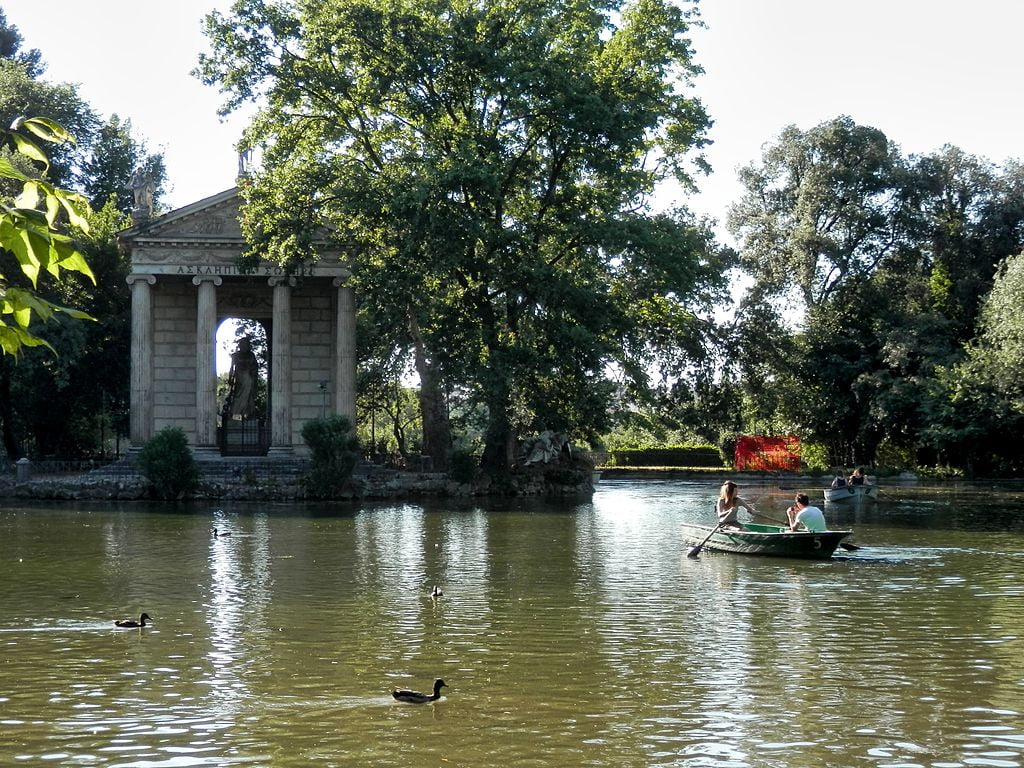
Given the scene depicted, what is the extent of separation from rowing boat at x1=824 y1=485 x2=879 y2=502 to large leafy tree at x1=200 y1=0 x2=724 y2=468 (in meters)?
8.66

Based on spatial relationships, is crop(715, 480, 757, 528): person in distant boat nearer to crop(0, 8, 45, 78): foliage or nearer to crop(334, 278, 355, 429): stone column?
crop(334, 278, 355, 429): stone column

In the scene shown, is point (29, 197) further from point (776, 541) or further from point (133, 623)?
point (776, 541)

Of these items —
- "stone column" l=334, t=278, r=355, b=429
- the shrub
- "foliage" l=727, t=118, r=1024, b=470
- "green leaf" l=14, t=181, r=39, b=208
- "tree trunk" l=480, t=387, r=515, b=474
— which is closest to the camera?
"green leaf" l=14, t=181, r=39, b=208

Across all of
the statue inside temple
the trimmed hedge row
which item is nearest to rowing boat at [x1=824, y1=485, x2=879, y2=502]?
the statue inside temple

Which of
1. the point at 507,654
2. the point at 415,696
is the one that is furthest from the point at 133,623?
the point at 415,696

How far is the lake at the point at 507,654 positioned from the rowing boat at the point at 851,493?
19.5m

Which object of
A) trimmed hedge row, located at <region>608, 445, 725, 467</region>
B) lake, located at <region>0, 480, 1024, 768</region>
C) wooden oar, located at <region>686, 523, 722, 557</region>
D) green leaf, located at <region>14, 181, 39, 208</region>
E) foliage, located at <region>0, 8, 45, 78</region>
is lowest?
lake, located at <region>0, 480, 1024, 768</region>

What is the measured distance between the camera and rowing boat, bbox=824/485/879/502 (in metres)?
49.5

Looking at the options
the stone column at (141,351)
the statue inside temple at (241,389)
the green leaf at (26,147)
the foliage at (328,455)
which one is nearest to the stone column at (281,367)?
the statue inside temple at (241,389)

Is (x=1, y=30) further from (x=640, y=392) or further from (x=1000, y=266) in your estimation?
(x=1000, y=266)

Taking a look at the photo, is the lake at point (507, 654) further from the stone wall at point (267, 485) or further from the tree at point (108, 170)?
the tree at point (108, 170)

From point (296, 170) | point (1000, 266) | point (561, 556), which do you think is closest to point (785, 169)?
point (1000, 266)

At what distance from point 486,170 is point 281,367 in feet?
47.0

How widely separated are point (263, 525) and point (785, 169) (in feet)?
165
